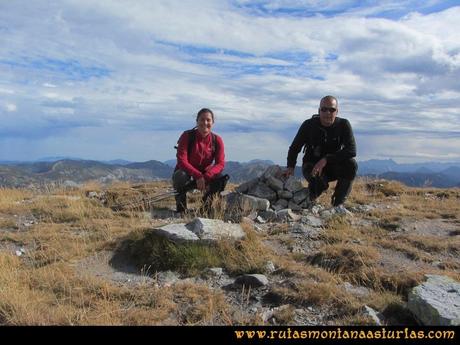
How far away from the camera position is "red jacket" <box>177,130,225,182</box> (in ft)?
30.9

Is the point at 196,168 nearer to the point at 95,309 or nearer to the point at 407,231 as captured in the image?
the point at 407,231

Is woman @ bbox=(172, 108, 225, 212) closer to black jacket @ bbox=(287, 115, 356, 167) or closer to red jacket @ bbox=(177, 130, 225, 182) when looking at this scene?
red jacket @ bbox=(177, 130, 225, 182)

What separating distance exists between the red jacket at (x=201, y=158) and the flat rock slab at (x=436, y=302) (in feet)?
17.7

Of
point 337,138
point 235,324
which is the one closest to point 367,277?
point 235,324

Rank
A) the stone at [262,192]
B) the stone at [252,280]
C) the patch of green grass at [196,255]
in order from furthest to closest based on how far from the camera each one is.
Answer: the stone at [262,192], the patch of green grass at [196,255], the stone at [252,280]

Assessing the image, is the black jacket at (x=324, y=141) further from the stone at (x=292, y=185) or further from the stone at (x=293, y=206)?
the stone at (x=293, y=206)

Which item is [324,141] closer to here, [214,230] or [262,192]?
[262,192]

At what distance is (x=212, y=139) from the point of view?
970cm

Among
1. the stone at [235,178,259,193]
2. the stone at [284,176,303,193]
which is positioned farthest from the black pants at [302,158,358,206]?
the stone at [235,178,259,193]

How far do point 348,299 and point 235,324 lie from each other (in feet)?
4.33

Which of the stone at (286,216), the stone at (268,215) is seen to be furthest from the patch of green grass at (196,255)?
the stone at (268,215)

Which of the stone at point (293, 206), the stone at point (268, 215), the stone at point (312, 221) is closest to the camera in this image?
the stone at point (312, 221)

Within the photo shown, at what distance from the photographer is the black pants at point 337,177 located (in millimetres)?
9648

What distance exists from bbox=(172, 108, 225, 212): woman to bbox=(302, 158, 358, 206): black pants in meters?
2.05
